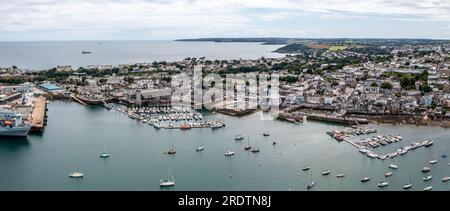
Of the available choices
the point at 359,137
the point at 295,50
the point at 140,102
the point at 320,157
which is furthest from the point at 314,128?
the point at 295,50

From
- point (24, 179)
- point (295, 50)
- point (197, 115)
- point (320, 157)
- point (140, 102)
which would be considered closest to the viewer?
point (24, 179)

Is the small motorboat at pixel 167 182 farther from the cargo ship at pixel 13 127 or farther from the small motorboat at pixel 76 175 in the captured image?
the cargo ship at pixel 13 127

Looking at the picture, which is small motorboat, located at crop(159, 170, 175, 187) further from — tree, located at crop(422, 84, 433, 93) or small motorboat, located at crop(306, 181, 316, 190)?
tree, located at crop(422, 84, 433, 93)

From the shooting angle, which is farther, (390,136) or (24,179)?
(390,136)
